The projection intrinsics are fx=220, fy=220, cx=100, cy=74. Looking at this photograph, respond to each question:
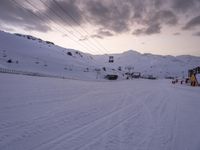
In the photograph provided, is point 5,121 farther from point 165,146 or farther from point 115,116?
point 165,146

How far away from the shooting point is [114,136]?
7.24 metres

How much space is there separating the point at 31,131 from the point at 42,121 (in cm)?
133

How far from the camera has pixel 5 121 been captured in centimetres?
793

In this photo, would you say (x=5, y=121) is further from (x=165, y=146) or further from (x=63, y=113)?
(x=165, y=146)

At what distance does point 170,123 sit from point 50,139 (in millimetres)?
5555

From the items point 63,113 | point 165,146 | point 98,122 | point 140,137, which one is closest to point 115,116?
point 98,122

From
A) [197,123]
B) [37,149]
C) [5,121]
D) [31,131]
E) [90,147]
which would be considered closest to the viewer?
[37,149]

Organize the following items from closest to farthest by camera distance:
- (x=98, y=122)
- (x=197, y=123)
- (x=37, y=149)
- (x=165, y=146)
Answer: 1. (x=37, y=149)
2. (x=165, y=146)
3. (x=98, y=122)
4. (x=197, y=123)

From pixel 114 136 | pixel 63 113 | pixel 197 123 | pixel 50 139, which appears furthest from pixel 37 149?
pixel 197 123

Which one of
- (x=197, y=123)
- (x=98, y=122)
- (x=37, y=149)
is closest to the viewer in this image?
(x=37, y=149)

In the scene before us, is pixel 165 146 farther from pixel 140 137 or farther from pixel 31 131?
pixel 31 131

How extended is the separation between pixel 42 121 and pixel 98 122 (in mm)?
2241

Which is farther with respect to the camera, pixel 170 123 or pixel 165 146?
pixel 170 123

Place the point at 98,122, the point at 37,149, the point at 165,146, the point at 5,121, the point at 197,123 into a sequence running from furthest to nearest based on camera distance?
1. the point at 197,123
2. the point at 98,122
3. the point at 5,121
4. the point at 165,146
5. the point at 37,149
